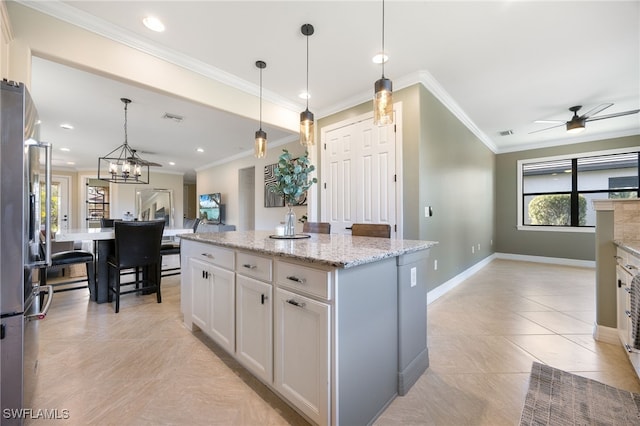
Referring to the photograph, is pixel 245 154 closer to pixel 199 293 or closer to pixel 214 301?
pixel 199 293

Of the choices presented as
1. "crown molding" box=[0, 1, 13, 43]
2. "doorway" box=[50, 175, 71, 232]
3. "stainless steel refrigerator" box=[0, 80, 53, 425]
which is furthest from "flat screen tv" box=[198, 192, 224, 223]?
"stainless steel refrigerator" box=[0, 80, 53, 425]

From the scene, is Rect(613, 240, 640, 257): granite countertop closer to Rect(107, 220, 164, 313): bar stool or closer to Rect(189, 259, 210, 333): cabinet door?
Rect(189, 259, 210, 333): cabinet door

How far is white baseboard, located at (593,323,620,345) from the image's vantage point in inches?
87.1

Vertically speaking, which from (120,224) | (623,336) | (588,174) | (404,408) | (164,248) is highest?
(588,174)

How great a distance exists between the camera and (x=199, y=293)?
2.25 metres

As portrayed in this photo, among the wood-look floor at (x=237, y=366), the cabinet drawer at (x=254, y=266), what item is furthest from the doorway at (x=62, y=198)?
the cabinet drawer at (x=254, y=266)

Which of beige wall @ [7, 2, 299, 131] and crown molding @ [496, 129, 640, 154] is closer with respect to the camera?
beige wall @ [7, 2, 299, 131]

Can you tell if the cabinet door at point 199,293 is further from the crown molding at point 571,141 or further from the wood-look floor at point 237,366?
the crown molding at point 571,141

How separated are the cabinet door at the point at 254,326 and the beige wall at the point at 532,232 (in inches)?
263

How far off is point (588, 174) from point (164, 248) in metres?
8.06

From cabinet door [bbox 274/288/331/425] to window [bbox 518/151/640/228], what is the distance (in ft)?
19.8

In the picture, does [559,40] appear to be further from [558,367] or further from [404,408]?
[404,408]

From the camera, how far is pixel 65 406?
1.52 meters

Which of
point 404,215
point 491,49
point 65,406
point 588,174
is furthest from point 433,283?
point 588,174
